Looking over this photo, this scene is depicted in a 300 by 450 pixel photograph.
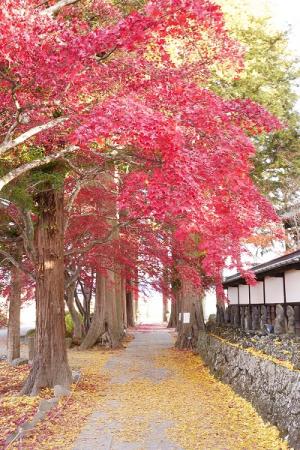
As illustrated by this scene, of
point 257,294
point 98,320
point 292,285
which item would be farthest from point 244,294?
point 98,320

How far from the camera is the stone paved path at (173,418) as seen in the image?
7.32 m

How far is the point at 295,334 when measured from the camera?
11.7 m

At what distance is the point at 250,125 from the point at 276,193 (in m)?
13.1

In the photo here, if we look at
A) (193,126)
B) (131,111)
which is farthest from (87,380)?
(131,111)

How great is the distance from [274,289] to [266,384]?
20.9 feet

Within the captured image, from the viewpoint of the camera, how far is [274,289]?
48.9 ft

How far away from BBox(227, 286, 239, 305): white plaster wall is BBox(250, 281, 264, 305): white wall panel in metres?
2.78

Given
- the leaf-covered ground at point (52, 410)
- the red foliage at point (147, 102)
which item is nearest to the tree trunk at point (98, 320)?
the leaf-covered ground at point (52, 410)

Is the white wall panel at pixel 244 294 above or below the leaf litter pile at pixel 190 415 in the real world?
above

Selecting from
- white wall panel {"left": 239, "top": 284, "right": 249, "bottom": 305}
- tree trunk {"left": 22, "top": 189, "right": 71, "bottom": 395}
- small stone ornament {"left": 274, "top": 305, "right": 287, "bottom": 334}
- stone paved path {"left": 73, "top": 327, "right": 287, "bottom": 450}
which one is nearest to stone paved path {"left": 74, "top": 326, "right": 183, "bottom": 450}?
stone paved path {"left": 73, "top": 327, "right": 287, "bottom": 450}

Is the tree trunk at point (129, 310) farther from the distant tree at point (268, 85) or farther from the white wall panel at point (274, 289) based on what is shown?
the white wall panel at point (274, 289)

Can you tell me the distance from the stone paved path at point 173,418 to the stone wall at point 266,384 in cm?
19

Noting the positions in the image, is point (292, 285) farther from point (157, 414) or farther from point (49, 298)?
point (49, 298)

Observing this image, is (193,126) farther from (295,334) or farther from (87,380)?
(87,380)
